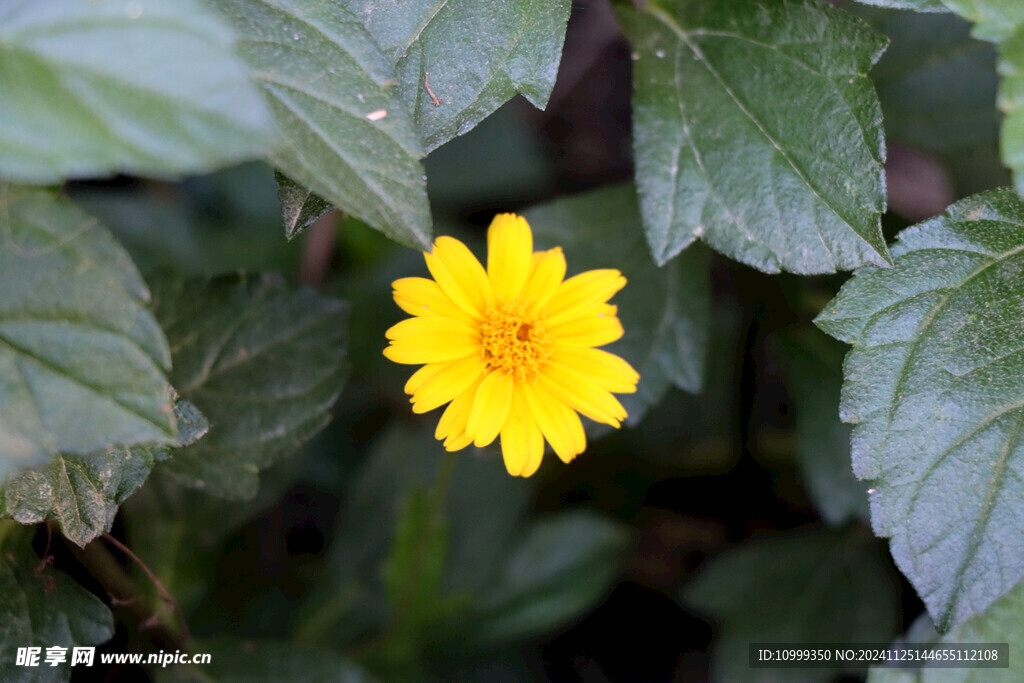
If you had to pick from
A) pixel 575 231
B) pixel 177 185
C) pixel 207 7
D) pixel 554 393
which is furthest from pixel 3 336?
pixel 177 185

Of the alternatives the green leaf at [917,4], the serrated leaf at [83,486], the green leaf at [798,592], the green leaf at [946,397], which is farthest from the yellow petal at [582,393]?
the green leaf at [798,592]

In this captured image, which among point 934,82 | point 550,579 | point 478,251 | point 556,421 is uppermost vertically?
point 934,82

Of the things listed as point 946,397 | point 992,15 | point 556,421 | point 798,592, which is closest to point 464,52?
point 556,421

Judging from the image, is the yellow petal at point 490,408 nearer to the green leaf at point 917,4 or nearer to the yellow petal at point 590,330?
the yellow petal at point 590,330

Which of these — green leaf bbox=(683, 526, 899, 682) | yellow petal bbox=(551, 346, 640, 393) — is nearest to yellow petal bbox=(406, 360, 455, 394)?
yellow petal bbox=(551, 346, 640, 393)

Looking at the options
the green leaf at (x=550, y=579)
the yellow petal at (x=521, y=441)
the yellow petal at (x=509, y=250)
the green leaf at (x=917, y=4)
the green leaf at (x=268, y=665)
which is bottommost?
the green leaf at (x=550, y=579)

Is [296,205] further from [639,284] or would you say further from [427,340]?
[639,284]

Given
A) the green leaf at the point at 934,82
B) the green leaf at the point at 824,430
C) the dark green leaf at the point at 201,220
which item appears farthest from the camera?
the dark green leaf at the point at 201,220
